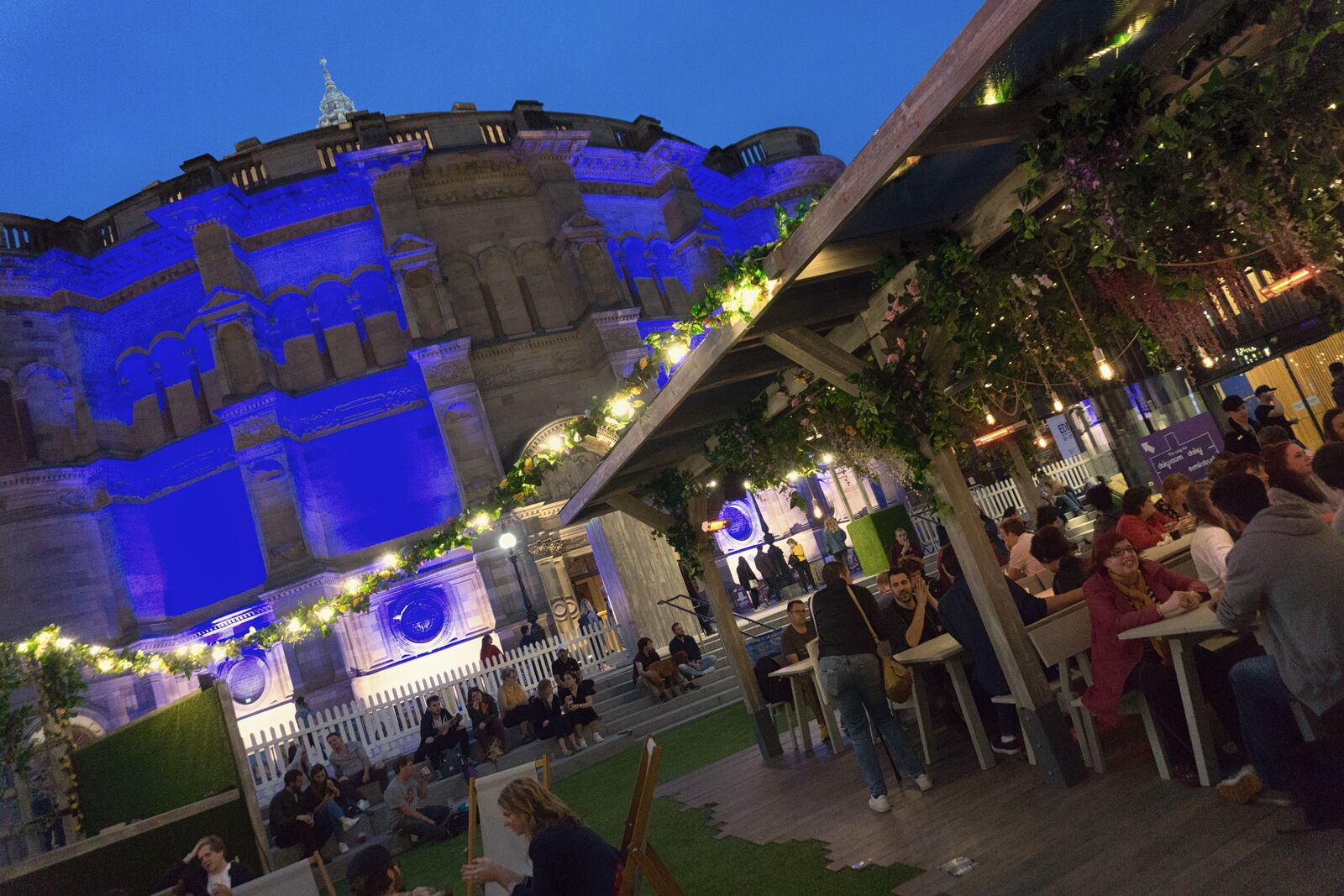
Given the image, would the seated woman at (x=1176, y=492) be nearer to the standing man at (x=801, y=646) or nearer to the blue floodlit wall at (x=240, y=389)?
the standing man at (x=801, y=646)

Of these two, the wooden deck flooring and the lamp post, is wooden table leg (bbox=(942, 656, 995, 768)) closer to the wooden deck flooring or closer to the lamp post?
the wooden deck flooring

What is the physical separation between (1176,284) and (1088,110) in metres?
1.55

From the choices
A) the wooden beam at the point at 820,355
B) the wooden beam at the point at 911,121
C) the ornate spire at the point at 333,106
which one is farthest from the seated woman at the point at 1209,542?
the ornate spire at the point at 333,106

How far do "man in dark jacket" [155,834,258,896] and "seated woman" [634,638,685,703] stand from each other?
7.34m

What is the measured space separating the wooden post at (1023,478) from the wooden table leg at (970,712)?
11811 mm

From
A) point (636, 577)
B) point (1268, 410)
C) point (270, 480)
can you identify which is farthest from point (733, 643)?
point (270, 480)

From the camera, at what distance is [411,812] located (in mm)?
9742

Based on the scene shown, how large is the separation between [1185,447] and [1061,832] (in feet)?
28.2

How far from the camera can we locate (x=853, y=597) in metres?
5.81

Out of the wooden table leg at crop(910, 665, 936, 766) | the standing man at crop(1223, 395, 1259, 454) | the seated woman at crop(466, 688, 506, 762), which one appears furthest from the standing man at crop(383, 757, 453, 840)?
the standing man at crop(1223, 395, 1259, 454)

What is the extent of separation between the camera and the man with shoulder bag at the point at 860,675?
564cm

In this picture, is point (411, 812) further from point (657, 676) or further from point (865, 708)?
point (865, 708)

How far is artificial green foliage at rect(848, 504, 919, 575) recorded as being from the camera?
660 inches

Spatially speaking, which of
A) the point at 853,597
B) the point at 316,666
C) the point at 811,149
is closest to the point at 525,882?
the point at 853,597
